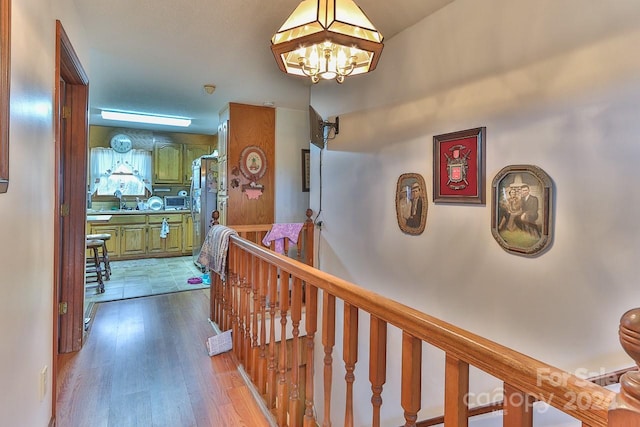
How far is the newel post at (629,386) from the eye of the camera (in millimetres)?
500

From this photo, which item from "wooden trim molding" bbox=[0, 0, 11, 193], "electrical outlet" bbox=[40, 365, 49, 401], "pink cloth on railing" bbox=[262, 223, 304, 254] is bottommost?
"electrical outlet" bbox=[40, 365, 49, 401]

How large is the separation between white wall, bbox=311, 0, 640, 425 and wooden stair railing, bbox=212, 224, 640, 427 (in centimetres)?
105

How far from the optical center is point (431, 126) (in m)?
2.28

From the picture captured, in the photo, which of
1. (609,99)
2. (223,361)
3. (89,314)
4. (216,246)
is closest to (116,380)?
(223,361)

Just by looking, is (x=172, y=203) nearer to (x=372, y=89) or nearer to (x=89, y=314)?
(x=89, y=314)

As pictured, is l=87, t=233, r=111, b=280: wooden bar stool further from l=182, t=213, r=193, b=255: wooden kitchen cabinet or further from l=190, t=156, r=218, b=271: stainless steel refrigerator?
l=182, t=213, r=193, b=255: wooden kitchen cabinet

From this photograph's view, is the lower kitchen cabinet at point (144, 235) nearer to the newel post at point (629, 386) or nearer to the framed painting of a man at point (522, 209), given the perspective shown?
the framed painting of a man at point (522, 209)

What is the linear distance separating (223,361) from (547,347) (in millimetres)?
2074

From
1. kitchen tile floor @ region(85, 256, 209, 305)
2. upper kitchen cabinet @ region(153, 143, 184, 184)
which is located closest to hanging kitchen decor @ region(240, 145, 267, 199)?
kitchen tile floor @ region(85, 256, 209, 305)

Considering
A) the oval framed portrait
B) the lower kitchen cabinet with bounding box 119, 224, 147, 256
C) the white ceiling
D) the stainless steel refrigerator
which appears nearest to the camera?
the white ceiling

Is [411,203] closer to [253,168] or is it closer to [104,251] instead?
[253,168]

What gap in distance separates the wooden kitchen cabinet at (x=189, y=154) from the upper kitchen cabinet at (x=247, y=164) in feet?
8.43

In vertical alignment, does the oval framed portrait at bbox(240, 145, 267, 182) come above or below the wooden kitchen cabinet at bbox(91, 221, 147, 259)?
above

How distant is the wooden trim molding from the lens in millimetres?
1010
